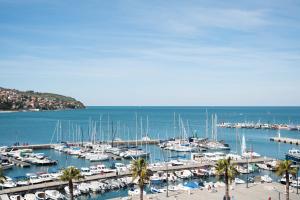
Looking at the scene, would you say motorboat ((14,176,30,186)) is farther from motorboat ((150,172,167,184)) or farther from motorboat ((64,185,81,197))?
motorboat ((150,172,167,184))

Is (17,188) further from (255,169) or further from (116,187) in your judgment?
(255,169)

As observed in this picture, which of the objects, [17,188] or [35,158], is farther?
[35,158]

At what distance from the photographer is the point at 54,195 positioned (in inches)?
2087

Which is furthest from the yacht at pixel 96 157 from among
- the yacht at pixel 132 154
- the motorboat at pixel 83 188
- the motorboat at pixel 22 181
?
the motorboat at pixel 83 188

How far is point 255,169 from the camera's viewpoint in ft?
245

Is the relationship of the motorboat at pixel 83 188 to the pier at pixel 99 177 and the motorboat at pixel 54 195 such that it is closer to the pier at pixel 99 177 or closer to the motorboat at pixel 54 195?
the pier at pixel 99 177

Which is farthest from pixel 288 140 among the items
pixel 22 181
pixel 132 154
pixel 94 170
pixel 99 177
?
pixel 22 181

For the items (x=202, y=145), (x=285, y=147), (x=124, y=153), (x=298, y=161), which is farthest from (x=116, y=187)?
(x=285, y=147)

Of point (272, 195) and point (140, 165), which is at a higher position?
point (140, 165)

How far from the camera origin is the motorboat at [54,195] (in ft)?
173

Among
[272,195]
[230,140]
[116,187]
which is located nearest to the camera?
[272,195]

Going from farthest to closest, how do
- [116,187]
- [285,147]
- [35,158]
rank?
[285,147]
[35,158]
[116,187]

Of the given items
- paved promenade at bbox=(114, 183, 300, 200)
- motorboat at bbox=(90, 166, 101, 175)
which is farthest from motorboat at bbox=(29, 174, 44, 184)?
paved promenade at bbox=(114, 183, 300, 200)

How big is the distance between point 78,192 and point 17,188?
25.0ft
